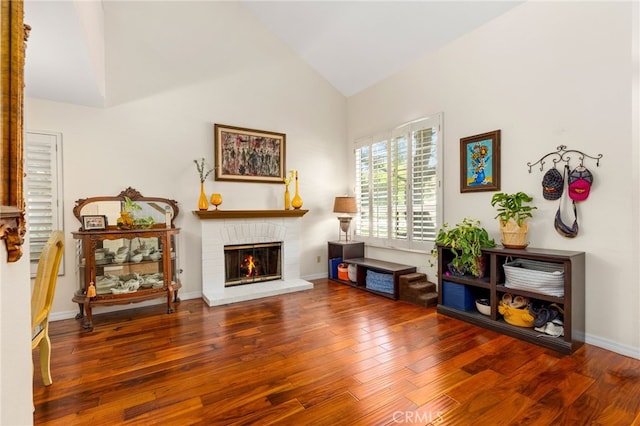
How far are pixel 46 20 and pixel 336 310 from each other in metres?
3.47

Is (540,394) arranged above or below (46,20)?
below

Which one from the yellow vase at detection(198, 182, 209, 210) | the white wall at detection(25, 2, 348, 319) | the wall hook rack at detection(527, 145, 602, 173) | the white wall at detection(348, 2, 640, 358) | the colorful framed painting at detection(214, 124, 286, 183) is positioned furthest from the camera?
the colorful framed painting at detection(214, 124, 286, 183)

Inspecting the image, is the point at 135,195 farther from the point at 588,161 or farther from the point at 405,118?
the point at 588,161

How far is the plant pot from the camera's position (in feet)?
9.57

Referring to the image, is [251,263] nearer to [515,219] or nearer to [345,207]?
[345,207]

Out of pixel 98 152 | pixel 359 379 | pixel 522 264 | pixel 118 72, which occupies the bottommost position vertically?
pixel 359 379

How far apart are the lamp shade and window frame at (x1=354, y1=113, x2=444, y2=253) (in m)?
0.25

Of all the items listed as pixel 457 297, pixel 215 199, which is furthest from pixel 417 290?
pixel 215 199

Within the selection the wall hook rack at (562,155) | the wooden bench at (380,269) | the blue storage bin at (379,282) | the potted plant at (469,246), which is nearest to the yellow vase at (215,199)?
the wooden bench at (380,269)

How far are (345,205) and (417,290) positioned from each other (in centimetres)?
177

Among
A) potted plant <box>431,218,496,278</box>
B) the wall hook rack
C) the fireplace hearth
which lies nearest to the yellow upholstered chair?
the fireplace hearth

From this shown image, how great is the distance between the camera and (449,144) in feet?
12.6

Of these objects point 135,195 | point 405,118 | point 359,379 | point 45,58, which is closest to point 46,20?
point 45,58

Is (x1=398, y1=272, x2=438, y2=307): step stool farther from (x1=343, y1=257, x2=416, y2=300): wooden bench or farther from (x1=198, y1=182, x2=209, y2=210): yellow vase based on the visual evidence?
(x1=198, y1=182, x2=209, y2=210): yellow vase
